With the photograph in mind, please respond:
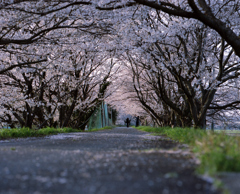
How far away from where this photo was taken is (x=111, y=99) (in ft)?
115

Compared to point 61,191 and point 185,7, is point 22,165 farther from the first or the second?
point 185,7

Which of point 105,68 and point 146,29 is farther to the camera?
point 105,68

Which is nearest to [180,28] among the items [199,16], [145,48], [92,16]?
[145,48]

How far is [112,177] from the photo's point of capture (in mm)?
2900

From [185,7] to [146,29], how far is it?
1872 millimetres

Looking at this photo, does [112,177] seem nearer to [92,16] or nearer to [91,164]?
[91,164]

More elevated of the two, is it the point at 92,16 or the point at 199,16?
the point at 92,16

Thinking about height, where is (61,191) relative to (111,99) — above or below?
A: below

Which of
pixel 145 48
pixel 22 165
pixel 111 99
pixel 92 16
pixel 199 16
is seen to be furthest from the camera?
pixel 111 99

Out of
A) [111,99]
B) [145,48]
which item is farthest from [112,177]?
[111,99]

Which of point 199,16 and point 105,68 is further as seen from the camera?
point 105,68

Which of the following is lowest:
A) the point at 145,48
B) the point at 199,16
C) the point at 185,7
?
the point at 199,16

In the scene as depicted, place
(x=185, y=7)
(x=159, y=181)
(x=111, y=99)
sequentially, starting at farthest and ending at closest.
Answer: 1. (x=111, y=99)
2. (x=185, y=7)
3. (x=159, y=181)

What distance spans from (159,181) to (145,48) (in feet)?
38.8
